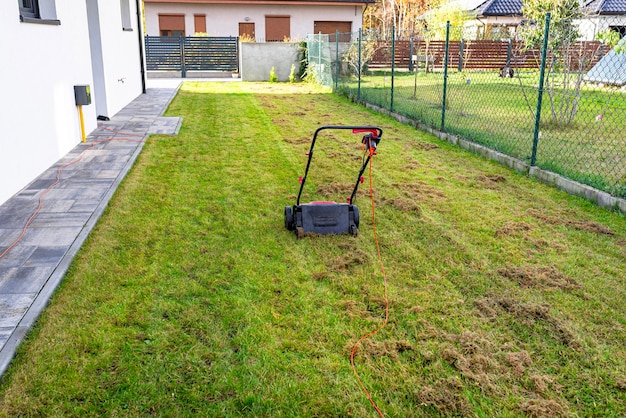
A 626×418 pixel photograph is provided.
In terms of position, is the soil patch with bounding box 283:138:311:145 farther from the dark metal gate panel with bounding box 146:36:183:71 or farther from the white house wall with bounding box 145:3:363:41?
the white house wall with bounding box 145:3:363:41

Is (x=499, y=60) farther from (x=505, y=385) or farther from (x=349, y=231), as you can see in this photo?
(x=505, y=385)

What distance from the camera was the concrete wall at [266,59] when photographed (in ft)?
64.0

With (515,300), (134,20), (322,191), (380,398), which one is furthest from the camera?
(134,20)

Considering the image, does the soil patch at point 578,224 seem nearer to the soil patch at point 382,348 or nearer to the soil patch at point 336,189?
the soil patch at point 336,189

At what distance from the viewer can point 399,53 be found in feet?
72.1

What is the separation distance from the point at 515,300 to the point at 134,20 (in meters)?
14.2

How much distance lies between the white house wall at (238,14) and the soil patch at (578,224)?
73.2 ft

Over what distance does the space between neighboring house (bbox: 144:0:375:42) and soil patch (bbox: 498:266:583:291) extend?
23462 mm

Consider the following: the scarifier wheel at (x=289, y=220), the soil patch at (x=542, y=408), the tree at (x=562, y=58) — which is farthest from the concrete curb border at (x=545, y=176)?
the soil patch at (x=542, y=408)

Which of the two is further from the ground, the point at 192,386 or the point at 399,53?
the point at 399,53

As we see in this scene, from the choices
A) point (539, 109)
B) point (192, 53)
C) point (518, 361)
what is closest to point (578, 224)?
point (539, 109)

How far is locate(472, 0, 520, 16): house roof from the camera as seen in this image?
26066 millimetres

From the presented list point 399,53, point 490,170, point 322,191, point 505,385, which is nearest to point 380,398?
point 505,385

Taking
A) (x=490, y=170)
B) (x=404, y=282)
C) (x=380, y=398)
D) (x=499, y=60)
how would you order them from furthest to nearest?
(x=499, y=60) < (x=490, y=170) < (x=404, y=282) < (x=380, y=398)
